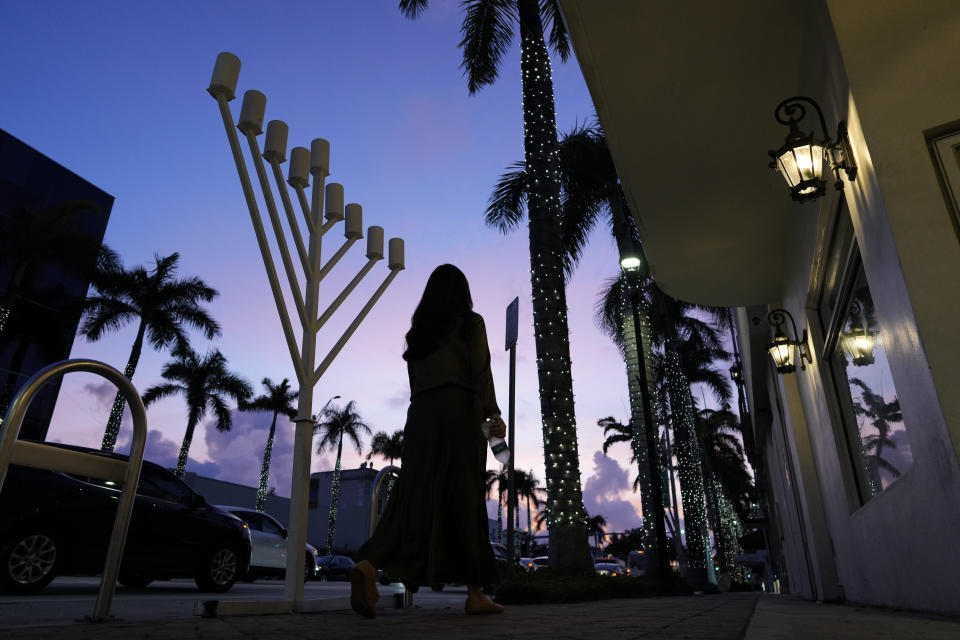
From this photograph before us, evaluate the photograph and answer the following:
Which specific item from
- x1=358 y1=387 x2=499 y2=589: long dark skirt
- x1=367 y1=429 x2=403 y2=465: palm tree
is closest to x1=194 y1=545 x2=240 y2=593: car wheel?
x1=358 y1=387 x2=499 y2=589: long dark skirt

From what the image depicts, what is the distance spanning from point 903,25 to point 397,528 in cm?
405

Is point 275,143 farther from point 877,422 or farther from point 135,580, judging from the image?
point 135,580

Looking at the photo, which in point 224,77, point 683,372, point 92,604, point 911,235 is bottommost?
point 92,604

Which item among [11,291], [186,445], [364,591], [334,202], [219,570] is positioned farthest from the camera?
[186,445]

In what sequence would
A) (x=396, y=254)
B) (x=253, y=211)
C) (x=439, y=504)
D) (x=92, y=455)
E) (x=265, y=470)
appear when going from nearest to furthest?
(x=92, y=455) < (x=439, y=504) < (x=253, y=211) < (x=396, y=254) < (x=265, y=470)

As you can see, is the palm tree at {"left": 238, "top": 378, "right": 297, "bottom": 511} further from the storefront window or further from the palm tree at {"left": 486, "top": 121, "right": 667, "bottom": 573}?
the storefront window

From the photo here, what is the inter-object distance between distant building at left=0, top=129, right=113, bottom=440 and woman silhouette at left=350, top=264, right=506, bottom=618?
27006mm

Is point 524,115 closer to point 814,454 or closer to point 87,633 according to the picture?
point 814,454

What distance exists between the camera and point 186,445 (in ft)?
113

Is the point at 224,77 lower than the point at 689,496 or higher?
higher

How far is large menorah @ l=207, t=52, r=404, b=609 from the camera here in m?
4.56

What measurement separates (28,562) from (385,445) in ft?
174

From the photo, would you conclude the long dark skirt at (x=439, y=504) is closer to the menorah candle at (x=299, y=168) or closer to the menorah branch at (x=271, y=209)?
the menorah branch at (x=271, y=209)

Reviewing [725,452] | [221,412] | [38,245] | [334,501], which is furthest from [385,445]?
[38,245]
